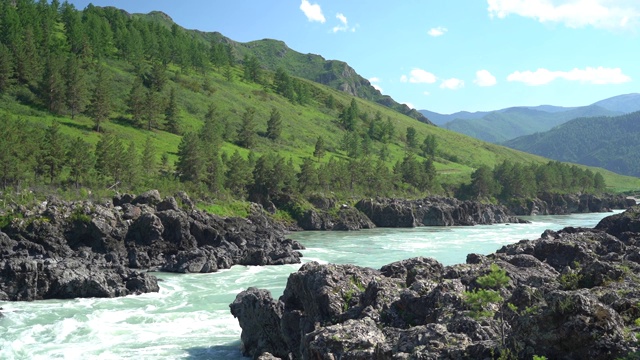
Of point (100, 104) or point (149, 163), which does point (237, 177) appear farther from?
point (100, 104)

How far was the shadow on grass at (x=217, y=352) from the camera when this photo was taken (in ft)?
90.3

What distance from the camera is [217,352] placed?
28.4m

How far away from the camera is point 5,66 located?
109188 mm

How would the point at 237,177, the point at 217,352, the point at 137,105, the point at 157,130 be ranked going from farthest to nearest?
the point at 157,130 → the point at 137,105 → the point at 237,177 → the point at 217,352

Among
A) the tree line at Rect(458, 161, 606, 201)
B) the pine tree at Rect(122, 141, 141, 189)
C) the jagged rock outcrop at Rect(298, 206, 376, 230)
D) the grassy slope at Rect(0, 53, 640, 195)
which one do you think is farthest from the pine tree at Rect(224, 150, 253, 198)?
the tree line at Rect(458, 161, 606, 201)

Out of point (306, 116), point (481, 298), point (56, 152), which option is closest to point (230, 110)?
point (306, 116)

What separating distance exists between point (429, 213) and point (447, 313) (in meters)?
97.0

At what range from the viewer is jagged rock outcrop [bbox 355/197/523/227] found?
10806 centimetres

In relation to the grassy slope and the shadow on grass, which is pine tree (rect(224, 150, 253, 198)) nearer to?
the grassy slope

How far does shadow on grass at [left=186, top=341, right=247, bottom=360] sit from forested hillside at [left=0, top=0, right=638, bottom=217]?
5057 centimetres

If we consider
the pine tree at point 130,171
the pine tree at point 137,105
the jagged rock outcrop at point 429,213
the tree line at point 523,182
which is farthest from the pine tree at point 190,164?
the tree line at point 523,182

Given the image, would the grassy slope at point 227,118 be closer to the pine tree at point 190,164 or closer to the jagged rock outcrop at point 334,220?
the pine tree at point 190,164

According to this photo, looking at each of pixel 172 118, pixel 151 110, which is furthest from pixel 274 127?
pixel 151 110

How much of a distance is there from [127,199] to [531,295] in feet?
201
